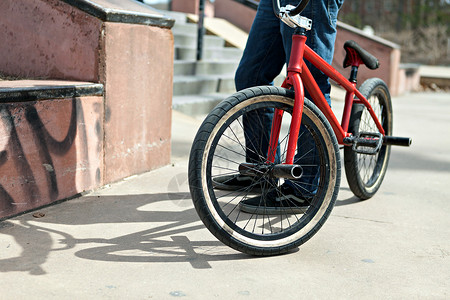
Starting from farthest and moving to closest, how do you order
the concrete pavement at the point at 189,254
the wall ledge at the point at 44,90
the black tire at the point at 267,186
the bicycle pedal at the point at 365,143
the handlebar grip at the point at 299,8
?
the bicycle pedal at the point at 365,143, the wall ledge at the point at 44,90, the handlebar grip at the point at 299,8, the black tire at the point at 267,186, the concrete pavement at the point at 189,254

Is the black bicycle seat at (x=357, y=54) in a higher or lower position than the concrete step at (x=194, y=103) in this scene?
higher

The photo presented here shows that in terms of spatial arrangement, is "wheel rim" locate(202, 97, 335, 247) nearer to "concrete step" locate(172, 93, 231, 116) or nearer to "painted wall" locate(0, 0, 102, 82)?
"painted wall" locate(0, 0, 102, 82)

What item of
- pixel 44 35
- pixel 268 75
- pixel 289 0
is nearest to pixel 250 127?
pixel 268 75

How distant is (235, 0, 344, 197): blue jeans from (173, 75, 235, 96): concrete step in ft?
10.0

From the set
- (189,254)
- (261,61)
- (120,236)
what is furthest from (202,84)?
(189,254)

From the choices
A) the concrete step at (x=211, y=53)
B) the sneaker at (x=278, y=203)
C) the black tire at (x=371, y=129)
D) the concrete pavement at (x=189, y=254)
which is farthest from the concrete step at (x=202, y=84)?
the sneaker at (x=278, y=203)

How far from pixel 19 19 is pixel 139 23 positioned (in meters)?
0.71

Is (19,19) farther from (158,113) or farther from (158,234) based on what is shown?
(158,234)

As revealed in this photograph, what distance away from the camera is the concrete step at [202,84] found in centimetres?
647

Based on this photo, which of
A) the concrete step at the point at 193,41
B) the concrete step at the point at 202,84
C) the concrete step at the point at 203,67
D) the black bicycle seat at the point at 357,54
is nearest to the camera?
the black bicycle seat at the point at 357,54

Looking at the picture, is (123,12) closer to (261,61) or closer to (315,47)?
(261,61)

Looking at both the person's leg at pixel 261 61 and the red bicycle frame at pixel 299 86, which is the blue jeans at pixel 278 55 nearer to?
the person's leg at pixel 261 61

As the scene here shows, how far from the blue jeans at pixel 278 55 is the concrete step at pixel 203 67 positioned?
3572 mm

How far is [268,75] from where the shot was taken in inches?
133
